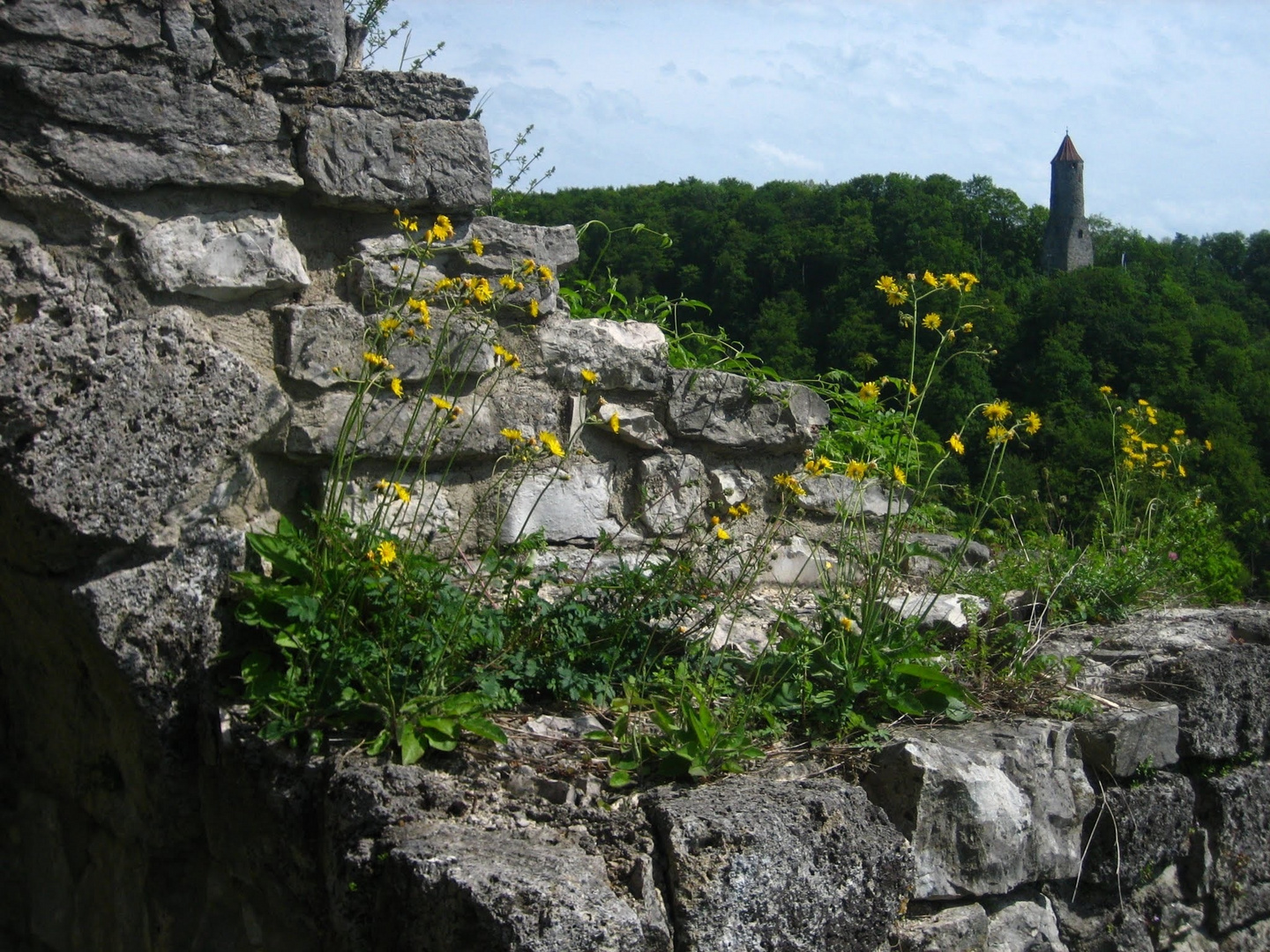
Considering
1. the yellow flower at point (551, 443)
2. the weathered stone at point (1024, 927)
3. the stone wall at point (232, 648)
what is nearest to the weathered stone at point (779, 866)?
the stone wall at point (232, 648)

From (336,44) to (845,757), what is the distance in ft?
6.80

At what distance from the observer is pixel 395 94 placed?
2.75m

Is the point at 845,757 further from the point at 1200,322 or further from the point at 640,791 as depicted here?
the point at 1200,322

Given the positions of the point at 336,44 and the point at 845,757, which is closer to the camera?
the point at 845,757

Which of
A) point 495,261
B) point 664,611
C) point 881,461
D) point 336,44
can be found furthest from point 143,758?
point 881,461

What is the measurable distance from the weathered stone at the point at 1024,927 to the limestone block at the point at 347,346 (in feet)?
5.61

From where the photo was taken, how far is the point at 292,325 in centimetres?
262

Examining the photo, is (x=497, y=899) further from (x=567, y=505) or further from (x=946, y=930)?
(x=567, y=505)

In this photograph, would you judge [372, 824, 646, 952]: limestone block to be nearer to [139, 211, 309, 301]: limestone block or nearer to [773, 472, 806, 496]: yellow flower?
[773, 472, 806, 496]: yellow flower

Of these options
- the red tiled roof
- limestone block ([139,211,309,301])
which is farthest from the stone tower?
limestone block ([139,211,309,301])

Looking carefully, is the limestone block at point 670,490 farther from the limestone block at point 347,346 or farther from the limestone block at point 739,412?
the limestone block at point 347,346

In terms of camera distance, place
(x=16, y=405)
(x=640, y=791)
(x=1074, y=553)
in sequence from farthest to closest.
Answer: (x=1074, y=553) → (x=16, y=405) → (x=640, y=791)

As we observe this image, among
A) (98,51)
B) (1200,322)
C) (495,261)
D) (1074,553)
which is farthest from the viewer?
(1200,322)

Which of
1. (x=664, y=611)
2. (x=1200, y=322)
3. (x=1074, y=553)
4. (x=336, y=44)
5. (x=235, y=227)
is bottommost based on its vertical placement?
(x=664, y=611)
